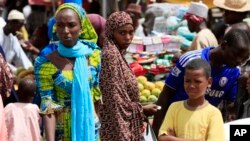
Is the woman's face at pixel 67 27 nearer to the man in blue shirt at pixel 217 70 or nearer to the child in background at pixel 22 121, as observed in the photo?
the man in blue shirt at pixel 217 70

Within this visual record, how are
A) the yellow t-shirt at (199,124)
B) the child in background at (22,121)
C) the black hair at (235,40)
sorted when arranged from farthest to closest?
the child in background at (22,121) < the black hair at (235,40) < the yellow t-shirt at (199,124)

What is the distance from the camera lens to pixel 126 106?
6078mm

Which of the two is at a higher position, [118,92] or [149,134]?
[118,92]

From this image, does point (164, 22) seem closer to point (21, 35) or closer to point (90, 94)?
point (21, 35)

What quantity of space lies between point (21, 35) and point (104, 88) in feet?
25.1

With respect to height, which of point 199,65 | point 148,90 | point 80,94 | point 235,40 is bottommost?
point 148,90

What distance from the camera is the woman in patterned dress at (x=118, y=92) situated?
6.02 meters

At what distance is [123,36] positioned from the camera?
6125 mm

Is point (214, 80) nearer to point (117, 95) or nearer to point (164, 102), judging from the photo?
point (164, 102)

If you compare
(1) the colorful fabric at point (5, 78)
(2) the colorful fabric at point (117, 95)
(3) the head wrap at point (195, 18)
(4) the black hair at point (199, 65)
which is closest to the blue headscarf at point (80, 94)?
(2) the colorful fabric at point (117, 95)

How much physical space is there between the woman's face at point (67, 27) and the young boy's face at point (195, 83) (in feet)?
2.70

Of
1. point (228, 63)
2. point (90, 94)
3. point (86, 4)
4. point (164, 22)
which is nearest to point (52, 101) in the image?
point (90, 94)

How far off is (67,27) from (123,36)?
0.87 meters

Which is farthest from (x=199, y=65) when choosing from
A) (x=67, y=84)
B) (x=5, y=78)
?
(x=5, y=78)
